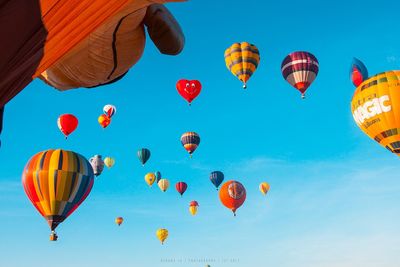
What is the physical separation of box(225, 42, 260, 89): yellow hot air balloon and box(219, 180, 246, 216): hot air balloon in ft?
45.4

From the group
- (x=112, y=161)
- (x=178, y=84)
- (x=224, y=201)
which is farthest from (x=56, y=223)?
(x=112, y=161)

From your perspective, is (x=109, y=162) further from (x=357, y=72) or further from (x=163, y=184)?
(x=357, y=72)

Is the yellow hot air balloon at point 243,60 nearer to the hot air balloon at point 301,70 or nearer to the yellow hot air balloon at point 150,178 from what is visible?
the hot air balloon at point 301,70

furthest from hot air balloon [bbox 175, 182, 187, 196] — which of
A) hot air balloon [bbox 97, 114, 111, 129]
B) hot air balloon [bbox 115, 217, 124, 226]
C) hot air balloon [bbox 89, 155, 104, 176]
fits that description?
hot air balloon [bbox 97, 114, 111, 129]

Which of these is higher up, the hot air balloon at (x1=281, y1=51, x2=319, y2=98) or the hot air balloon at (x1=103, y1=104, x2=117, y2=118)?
the hot air balloon at (x1=103, y1=104, x2=117, y2=118)

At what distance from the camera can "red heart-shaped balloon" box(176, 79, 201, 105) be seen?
116 feet

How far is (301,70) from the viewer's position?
3181 cm

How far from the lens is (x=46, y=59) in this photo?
1.88 m

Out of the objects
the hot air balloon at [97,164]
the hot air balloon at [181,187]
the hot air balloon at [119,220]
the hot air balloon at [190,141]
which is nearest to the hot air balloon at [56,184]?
the hot air balloon at [190,141]

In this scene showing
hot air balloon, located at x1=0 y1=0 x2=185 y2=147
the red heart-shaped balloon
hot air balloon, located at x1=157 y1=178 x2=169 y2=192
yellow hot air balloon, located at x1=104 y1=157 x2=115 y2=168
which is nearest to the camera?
hot air balloon, located at x1=0 y1=0 x2=185 y2=147

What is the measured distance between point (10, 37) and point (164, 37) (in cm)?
115

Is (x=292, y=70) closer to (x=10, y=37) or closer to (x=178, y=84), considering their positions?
(x=178, y=84)

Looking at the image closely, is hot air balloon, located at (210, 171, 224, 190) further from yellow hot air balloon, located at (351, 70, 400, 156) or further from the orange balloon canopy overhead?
the orange balloon canopy overhead

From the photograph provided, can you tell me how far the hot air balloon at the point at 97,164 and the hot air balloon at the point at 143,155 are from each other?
4.24 m
